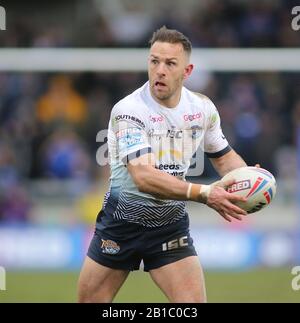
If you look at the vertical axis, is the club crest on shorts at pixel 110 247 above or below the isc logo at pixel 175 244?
above

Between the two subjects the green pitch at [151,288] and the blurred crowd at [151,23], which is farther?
the blurred crowd at [151,23]

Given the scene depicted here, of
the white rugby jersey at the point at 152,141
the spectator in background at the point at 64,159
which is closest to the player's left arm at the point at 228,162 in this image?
the white rugby jersey at the point at 152,141

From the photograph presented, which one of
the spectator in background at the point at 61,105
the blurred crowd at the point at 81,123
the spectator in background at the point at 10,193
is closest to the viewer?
the spectator in background at the point at 10,193

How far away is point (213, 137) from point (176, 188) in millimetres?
1175

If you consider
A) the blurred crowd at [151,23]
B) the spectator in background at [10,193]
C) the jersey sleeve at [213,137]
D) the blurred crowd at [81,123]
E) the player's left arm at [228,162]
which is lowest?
the player's left arm at [228,162]

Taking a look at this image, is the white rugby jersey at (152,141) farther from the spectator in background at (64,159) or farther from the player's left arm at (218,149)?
the spectator in background at (64,159)

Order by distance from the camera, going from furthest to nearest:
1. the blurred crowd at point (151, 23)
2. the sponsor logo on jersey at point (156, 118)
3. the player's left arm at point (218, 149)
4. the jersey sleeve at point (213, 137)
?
the blurred crowd at point (151, 23)
the player's left arm at point (218, 149)
the jersey sleeve at point (213, 137)
the sponsor logo on jersey at point (156, 118)

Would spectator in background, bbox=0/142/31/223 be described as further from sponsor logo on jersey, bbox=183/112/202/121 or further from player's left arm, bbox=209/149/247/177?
sponsor logo on jersey, bbox=183/112/202/121

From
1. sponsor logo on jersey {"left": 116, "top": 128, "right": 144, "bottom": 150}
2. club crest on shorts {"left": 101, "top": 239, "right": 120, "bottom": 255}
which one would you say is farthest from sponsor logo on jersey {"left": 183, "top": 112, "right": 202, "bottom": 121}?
club crest on shorts {"left": 101, "top": 239, "right": 120, "bottom": 255}

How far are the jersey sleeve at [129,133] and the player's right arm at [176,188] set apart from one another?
2.7 inches

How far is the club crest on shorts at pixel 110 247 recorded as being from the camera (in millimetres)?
8219

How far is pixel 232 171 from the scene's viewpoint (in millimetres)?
8055

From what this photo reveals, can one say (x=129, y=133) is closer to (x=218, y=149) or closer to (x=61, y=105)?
(x=218, y=149)
